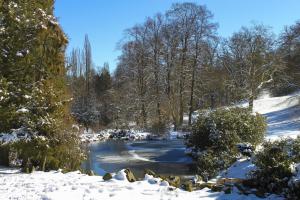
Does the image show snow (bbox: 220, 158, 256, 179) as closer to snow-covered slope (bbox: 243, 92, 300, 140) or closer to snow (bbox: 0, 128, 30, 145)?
snow (bbox: 0, 128, 30, 145)

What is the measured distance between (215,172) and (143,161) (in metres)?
8.75

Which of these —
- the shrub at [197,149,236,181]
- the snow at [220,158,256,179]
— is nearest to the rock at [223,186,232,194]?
the snow at [220,158,256,179]

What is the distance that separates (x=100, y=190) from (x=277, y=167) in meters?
4.21

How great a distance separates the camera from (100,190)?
33.3 feet

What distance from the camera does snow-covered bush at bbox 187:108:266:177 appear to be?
1877cm

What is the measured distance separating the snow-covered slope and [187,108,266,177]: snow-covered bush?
3.09m

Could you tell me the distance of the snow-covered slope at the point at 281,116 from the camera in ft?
95.4

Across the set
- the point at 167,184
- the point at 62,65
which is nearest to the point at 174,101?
the point at 62,65

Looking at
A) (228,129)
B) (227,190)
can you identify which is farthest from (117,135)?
(227,190)

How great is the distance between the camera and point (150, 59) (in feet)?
151

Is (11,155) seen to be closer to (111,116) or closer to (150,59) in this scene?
(150,59)

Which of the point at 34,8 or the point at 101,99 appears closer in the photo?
the point at 34,8

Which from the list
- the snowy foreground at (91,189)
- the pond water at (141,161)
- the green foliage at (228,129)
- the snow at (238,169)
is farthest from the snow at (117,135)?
the snowy foreground at (91,189)

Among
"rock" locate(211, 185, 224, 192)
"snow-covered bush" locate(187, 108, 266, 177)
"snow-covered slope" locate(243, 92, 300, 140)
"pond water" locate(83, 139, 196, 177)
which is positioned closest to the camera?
"rock" locate(211, 185, 224, 192)
